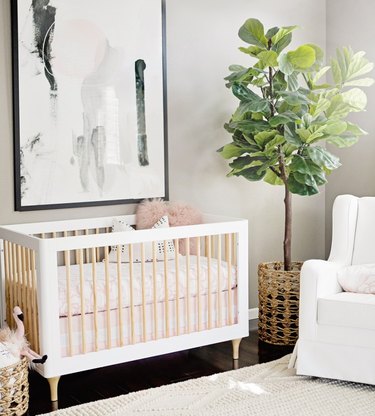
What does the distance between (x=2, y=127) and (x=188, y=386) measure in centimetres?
155

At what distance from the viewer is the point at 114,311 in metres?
2.95

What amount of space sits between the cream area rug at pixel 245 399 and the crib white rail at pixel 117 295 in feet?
0.76

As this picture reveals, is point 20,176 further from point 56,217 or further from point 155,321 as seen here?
point 155,321

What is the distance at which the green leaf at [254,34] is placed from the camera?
3.42 m

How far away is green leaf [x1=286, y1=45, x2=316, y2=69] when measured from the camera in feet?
10.9

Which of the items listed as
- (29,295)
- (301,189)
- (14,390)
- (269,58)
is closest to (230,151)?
(301,189)

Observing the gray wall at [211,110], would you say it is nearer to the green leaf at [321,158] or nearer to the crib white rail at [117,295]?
the crib white rail at [117,295]

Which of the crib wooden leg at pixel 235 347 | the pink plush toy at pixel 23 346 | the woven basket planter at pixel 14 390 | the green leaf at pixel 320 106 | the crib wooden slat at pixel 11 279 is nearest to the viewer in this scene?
the woven basket planter at pixel 14 390

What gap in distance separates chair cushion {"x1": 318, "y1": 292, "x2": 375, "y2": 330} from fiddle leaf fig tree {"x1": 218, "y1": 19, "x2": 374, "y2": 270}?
74 cm

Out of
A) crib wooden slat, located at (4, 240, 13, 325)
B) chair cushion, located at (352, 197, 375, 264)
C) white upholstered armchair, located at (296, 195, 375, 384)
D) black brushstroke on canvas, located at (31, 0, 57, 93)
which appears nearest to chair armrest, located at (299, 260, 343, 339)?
white upholstered armchair, located at (296, 195, 375, 384)

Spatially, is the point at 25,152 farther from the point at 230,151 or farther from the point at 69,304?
the point at 230,151

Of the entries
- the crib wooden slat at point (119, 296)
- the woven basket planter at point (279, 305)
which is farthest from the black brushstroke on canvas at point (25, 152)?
the woven basket planter at point (279, 305)

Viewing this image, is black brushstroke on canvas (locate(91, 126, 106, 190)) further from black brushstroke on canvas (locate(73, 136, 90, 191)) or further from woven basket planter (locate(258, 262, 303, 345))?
woven basket planter (locate(258, 262, 303, 345))

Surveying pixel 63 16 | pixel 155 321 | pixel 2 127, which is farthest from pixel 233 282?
pixel 63 16
